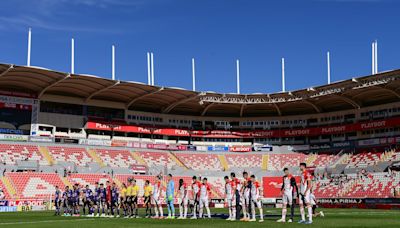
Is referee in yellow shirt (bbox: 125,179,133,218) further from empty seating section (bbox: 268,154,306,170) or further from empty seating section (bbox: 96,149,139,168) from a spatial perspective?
empty seating section (bbox: 268,154,306,170)

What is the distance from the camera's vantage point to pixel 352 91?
66.2m

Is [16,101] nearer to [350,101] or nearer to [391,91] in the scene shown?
[350,101]

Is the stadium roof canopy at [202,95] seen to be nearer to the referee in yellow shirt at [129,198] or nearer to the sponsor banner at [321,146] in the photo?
the sponsor banner at [321,146]

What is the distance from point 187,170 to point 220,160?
7.86m

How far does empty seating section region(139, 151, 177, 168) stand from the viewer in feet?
229

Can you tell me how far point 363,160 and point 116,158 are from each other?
34.0 metres

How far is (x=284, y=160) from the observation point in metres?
75.6

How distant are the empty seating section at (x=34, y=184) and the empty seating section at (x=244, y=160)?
28647 millimetres

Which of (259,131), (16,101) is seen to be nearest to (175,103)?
(259,131)

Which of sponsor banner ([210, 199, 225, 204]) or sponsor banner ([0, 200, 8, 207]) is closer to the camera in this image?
sponsor banner ([0, 200, 8, 207])

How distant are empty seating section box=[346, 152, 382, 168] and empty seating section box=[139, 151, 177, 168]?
2500 centimetres

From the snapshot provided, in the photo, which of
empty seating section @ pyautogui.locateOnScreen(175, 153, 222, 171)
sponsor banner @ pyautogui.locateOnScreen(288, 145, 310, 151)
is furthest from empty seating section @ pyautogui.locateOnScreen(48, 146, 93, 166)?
sponsor banner @ pyautogui.locateOnScreen(288, 145, 310, 151)

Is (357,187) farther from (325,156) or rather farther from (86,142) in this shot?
(86,142)

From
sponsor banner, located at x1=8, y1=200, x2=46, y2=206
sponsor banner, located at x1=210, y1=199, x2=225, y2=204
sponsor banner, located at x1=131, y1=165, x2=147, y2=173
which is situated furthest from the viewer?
sponsor banner, located at x1=131, y1=165, x2=147, y2=173
